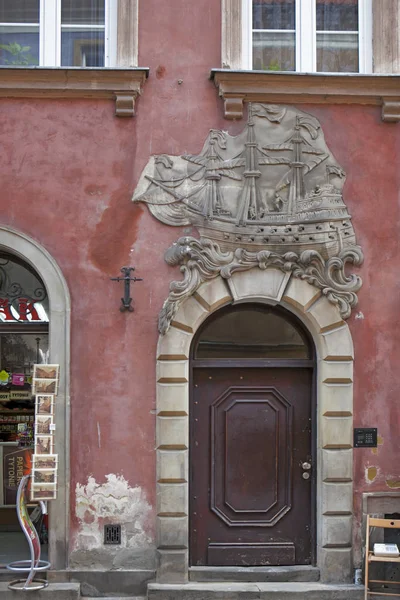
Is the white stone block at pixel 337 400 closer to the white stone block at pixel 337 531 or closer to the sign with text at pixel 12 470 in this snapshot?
the white stone block at pixel 337 531

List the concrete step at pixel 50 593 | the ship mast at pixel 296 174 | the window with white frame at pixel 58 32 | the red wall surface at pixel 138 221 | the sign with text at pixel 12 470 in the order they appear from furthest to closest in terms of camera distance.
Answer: the sign with text at pixel 12 470 < the window with white frame at pixel 58 32 < the ship mast at pixel 296 174 < the red wall surface at pixel 138 221 < the concrete step at pixel 50 593

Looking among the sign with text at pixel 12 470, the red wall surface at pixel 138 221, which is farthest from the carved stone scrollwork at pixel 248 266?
the sign with text at pixel 12 470

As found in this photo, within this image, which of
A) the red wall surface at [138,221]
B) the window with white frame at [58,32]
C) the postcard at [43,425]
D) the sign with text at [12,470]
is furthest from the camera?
the sign with text at [12,470]

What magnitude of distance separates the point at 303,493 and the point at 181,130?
3.78 meters

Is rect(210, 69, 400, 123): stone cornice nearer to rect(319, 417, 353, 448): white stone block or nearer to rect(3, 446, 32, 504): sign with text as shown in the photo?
rect(319, 417, 353, 448): white stone block

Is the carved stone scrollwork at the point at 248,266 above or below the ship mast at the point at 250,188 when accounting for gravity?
below

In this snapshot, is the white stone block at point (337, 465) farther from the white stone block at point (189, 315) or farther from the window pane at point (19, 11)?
the window pane at point (19, 11)

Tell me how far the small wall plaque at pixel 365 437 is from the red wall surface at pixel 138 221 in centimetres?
8

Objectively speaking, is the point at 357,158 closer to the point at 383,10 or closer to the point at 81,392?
the point at 383,10

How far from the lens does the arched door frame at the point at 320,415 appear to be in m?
8.38

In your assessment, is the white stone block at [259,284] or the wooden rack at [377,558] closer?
the wooden rack at [377,558]

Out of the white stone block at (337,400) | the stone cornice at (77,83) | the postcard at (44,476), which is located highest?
the stone cornice at (77,83)

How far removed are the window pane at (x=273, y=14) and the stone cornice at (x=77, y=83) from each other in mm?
Result: 1334

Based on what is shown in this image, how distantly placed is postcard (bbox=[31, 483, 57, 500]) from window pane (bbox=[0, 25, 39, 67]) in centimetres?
409
